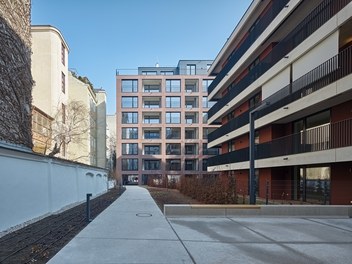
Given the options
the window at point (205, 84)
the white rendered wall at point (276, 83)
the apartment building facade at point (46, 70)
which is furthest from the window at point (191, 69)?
the white rendered wall at point (276, 83)

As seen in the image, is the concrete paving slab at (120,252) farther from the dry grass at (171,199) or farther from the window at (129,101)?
the window at (129,101)

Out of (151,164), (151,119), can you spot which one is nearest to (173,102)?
(151,119)

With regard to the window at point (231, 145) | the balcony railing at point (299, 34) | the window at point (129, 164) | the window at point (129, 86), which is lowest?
the window at point (129, 164)

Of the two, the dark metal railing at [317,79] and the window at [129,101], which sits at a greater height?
the window at [129,101]

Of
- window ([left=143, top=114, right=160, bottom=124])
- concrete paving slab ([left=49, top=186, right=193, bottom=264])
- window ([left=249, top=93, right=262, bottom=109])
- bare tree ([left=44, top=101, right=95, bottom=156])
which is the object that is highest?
window ([left=143, top=114, right=160, bottom=124])

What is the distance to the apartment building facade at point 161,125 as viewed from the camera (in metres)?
56.0

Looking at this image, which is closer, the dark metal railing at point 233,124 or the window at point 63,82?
the dark metal railing at point 233,124

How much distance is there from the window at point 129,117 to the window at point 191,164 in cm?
1178

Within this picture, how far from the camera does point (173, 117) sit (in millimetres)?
57688

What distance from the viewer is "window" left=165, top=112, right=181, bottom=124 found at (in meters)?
57.5

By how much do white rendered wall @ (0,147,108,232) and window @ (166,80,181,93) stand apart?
140 feet

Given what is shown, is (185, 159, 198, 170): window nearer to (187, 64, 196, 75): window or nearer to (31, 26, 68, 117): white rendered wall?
(187, 64, 196, 75): window

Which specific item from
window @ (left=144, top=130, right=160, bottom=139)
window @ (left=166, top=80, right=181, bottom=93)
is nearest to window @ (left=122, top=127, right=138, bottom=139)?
window @ (left=144, top=130, right=160, bottom=139)

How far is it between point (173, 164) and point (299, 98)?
41195 mm
